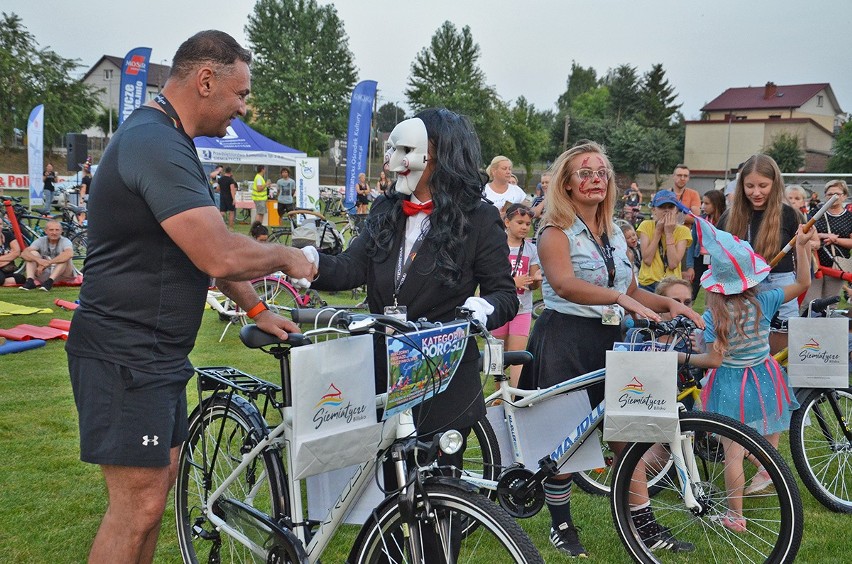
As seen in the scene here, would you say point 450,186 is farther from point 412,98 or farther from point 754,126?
point 412,98

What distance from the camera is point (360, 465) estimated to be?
2770 mm

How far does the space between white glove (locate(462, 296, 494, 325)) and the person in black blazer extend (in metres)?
0.11

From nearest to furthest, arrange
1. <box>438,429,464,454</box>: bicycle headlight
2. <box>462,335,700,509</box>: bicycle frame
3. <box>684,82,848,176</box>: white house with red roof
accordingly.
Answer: <box>438,429,464,454</box>: bicycle headlight
<box>462,335,700,509</box>: bicycle frame
<box>684,82,848,176</box>: white house with red roof

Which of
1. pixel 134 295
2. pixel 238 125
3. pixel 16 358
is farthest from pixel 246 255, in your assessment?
pixel 238 125

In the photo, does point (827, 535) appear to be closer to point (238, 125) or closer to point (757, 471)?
point (757, 471)

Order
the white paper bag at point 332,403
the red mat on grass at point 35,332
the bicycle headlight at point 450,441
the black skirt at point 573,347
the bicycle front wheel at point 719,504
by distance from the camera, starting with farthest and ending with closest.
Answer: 1. the red mat on grass at point 35,332
2. the black skirt at point 573,347
3. the bicycle front wheel at point 719,504
4. the bicycle headlight at point 450,441
5. the white paper bag at point 332,403

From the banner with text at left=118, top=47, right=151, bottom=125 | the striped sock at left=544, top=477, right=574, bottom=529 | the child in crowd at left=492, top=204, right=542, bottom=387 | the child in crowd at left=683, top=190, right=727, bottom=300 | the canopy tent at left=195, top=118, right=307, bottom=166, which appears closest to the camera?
the striped sock at left=544, top=477, right=574, bottom=529

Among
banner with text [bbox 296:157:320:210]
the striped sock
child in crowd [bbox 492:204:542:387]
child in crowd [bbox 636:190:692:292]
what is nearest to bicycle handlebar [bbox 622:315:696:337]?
the striped sock

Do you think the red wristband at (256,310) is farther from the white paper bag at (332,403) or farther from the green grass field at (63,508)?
the green grass field at (63,508)

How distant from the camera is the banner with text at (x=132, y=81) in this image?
18047 millimetres

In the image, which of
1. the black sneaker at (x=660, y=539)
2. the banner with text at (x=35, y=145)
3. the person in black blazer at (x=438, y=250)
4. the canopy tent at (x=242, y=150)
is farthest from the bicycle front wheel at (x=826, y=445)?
the banner with text at (x=35, y=145)

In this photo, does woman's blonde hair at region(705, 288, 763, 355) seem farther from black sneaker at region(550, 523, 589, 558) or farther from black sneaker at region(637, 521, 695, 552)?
black sneaker at region(550, 523, 589, 558)

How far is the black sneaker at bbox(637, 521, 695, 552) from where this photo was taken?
383 centimetres

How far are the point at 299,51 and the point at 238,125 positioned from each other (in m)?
47.3
